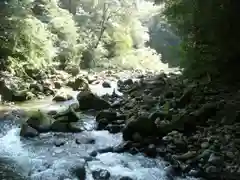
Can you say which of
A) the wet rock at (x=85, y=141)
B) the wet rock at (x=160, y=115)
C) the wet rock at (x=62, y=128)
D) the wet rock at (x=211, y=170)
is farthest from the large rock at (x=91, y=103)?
the wet rock at (x=211, y=170)

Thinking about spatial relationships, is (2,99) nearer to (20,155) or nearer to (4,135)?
(4,135)

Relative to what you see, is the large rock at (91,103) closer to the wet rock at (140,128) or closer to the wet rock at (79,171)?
the wet rock at (140,128)

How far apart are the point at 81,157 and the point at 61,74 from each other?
7.21 m

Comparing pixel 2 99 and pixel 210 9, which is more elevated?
pixel 210 9

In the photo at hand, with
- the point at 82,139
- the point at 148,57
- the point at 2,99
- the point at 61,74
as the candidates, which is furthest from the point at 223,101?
the point at 148,57

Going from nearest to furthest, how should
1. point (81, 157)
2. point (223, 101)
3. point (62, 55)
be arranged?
Answer: point (81, 157) → point (223, 101) → point (62, 55)

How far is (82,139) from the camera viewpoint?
242 inches

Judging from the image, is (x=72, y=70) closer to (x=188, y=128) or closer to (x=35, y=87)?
(x=35, y=87)

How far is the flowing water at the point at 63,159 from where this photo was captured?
4.76m

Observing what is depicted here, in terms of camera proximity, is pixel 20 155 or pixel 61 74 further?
pixel 61 74

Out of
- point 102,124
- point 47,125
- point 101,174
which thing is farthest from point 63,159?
point 102,124

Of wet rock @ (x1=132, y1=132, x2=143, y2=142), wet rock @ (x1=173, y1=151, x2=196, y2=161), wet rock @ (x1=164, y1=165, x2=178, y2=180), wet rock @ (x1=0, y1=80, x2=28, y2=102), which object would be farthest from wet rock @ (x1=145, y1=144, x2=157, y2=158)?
wet rock @ (x1=0, y1=80, x2=28, y2=102)

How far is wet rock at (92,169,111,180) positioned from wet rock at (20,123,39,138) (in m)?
2.01

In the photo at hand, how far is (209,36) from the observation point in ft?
24.1
